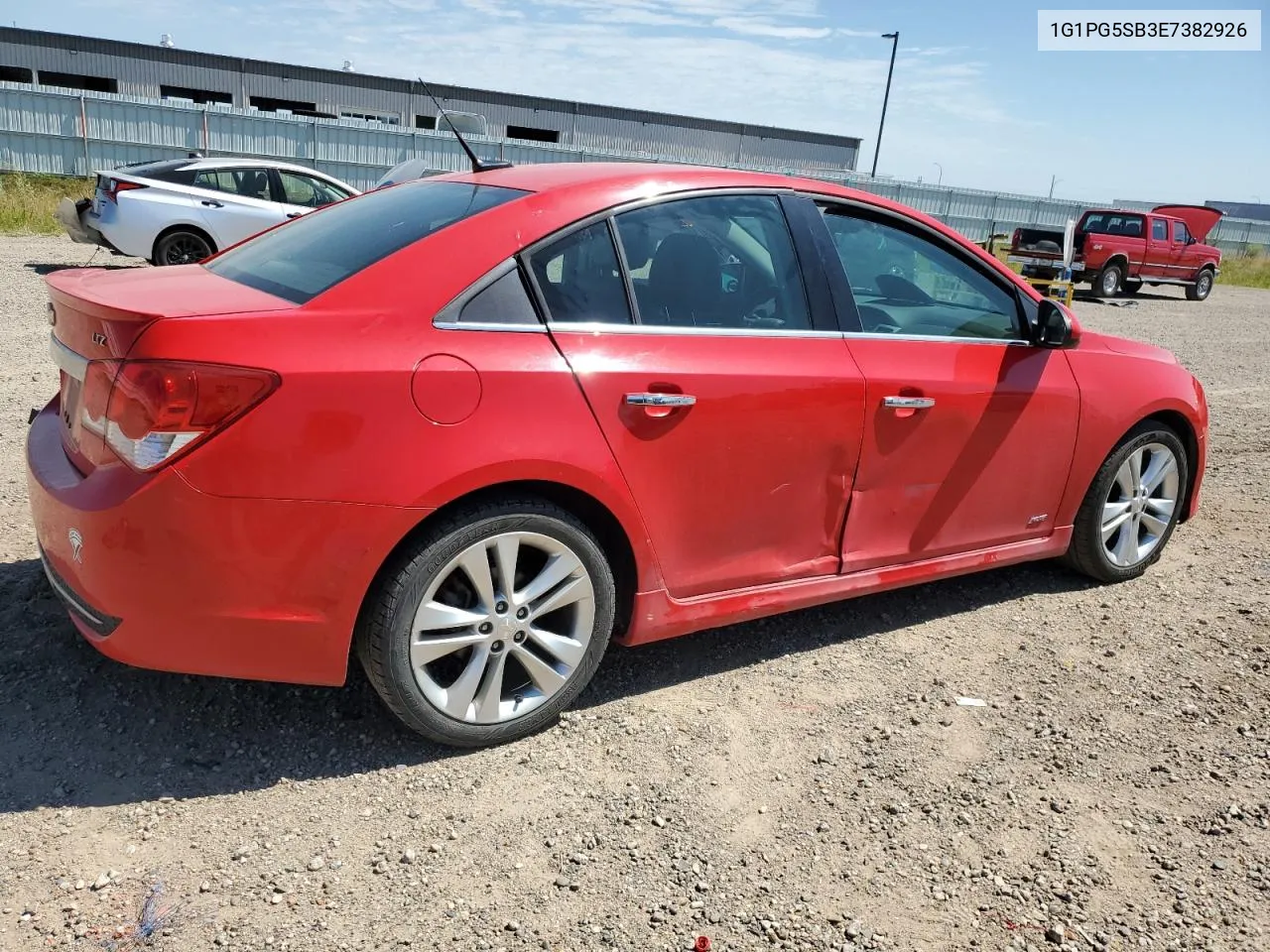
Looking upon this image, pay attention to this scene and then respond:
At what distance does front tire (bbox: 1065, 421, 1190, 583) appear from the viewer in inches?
177

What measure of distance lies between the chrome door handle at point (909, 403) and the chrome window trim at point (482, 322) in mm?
1312

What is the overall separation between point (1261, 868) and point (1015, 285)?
2240 millimetres

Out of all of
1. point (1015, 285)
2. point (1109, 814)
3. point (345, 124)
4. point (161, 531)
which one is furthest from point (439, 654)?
point (345, 124)

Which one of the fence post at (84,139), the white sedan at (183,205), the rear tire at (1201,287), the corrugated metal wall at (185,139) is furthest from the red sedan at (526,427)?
the rear tire at (1201,287)

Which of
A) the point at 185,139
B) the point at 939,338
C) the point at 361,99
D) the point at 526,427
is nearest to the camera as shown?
the point at 526,427

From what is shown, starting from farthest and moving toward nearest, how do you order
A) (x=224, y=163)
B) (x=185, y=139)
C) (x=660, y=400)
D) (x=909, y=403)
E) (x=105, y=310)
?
(x=185, y=139) → (x=224, y=163) → (x=909, y=403) → (x=660, y=400) → (x=105, y=310)

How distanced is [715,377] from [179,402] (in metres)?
1.52

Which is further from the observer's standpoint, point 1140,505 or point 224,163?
point 224,163

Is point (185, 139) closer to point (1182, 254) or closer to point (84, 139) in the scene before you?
point (84, 139)

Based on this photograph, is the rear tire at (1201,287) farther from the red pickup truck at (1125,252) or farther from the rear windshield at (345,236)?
the rear windshield at (345,236)

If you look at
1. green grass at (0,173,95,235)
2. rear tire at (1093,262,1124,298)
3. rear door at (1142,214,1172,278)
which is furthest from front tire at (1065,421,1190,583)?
rear door at (1142,214,1172,278)

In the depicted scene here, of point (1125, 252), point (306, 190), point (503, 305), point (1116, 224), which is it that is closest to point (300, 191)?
point (306, 190)

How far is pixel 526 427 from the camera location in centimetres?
281

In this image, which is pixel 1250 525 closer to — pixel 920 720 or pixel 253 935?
pixel 920 720
